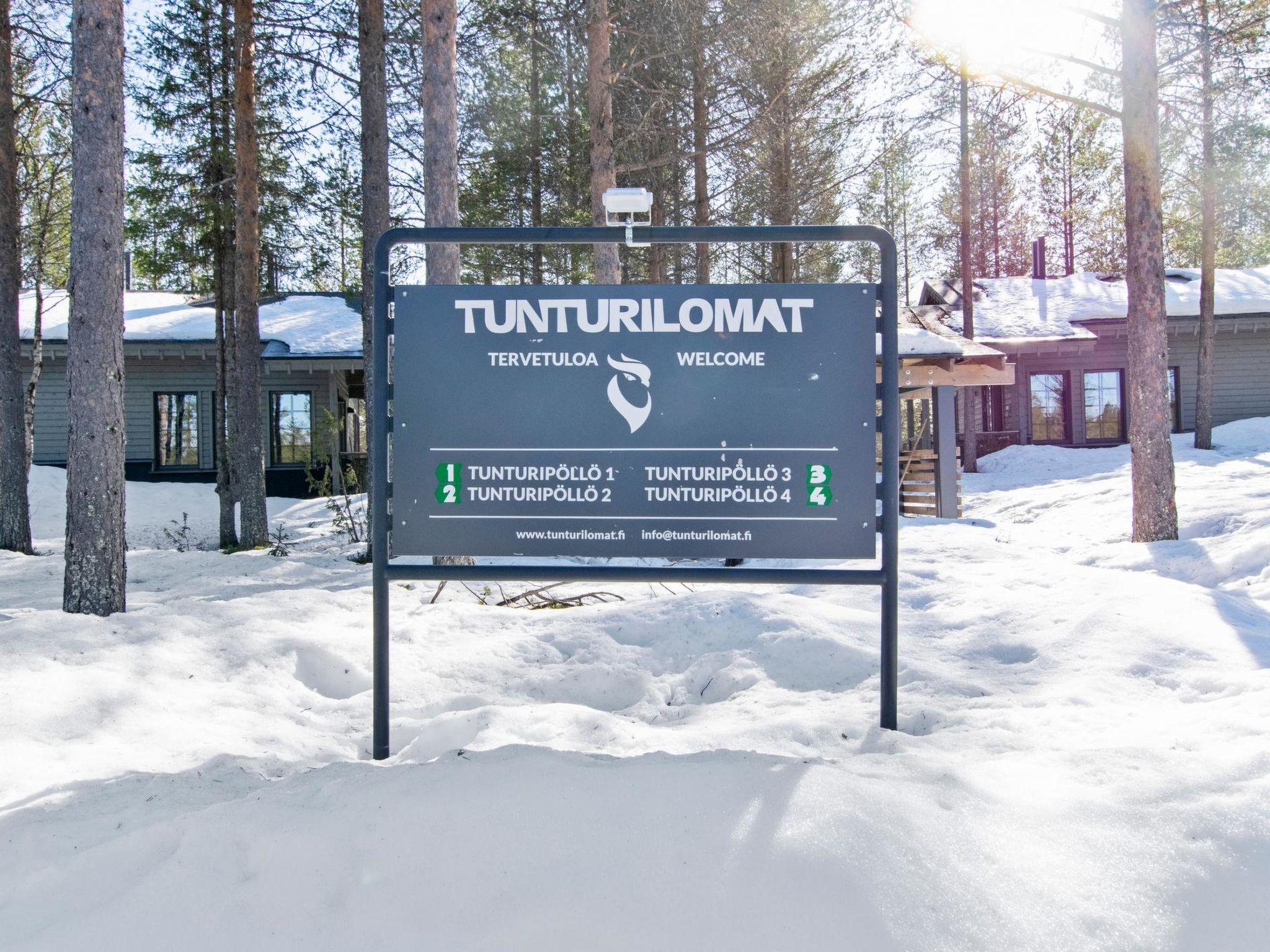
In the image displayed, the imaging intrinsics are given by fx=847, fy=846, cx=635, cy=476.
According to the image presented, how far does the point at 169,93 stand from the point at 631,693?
1645 centimetres

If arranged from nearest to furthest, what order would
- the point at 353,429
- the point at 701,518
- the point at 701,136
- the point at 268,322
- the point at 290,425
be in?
1. the point at 701,518
2. the point at 701,136
3. the point at 290,425
4. the point at 268,322
5. the point at 353,429

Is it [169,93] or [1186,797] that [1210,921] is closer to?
[1186,797]

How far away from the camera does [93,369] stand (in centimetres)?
591

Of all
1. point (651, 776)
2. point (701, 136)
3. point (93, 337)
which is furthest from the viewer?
point (701, 136)

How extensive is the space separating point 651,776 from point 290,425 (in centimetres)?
2078

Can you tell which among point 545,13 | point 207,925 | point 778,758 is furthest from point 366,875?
point 545,13

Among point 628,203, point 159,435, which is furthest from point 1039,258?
point 628,203

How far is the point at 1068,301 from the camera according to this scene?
81.7ft

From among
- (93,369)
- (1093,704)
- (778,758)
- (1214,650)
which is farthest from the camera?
(93,369)

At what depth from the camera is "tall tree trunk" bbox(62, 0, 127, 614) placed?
5879mm

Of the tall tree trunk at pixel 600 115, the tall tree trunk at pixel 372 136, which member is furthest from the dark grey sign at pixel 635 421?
the tall tree trunk at pixel 600 115

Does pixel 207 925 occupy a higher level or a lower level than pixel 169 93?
lower

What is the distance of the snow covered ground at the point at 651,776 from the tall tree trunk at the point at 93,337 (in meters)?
0.64

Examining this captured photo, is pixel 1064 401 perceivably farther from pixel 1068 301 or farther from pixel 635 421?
pixel 635 421
